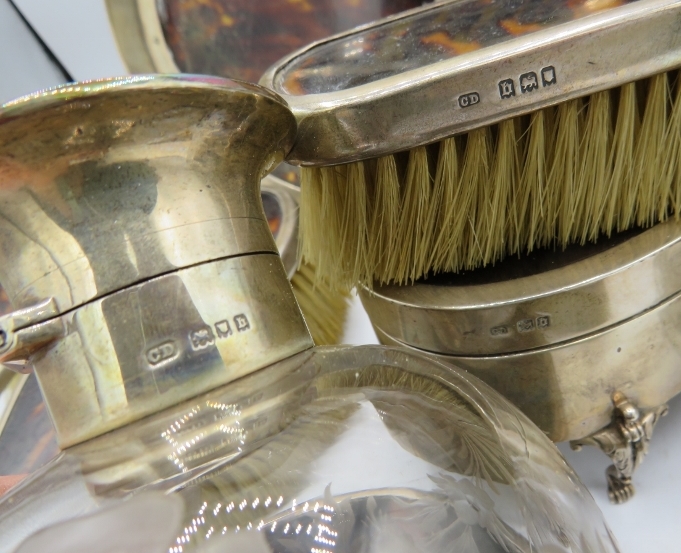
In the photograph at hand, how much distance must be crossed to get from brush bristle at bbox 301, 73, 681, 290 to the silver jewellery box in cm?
2

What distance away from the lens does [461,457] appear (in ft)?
0.65

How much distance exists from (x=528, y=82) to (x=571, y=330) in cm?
12

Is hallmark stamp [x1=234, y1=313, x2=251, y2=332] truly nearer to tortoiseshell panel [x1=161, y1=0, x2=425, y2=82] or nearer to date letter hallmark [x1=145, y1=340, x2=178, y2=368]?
date letter hallmark [x1=145, y1=340, x2=178, y2=368]

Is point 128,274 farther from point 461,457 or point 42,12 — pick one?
point 42,12

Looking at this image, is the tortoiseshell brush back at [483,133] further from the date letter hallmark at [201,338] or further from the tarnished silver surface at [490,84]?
the date letter hallmark at [201,338]

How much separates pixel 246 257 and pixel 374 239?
119 mm

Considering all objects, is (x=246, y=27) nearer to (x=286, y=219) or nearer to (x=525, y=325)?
(x=286, y=219)

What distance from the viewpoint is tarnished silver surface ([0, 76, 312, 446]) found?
0.64 feet

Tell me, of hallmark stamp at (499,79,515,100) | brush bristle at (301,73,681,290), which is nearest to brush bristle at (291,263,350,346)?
brush bristle at (301,73,681,290)

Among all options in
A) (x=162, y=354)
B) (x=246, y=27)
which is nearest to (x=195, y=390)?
(x=162, y=354)

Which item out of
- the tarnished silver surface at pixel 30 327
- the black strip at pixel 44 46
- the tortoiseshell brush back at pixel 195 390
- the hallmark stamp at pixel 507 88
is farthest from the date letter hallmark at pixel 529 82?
the black strip at pixel 44 46

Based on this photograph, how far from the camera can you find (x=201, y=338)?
0.66ft

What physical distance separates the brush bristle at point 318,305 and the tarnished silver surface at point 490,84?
0.20m

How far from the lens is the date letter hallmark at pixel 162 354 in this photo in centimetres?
20
